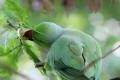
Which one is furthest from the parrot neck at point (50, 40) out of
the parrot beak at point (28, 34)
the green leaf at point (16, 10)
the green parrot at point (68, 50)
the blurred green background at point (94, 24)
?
the blurred green background at point (94, 24)

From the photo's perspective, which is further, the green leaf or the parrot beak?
the parrot beak

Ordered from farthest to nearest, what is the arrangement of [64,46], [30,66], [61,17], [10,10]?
[61,17] < [30,66] < [64,46] < [10,10]

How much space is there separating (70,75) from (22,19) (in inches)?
22.9

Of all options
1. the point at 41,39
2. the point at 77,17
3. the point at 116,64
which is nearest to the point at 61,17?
the point at 77,17

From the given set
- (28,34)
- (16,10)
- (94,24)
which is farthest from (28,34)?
(94,24)

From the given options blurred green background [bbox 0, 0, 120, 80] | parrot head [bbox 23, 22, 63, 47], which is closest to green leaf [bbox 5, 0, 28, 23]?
parrot head [bbox 23, 22, 63, 47]

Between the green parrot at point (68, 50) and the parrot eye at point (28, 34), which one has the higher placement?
the parrot eye at point (28, 34)

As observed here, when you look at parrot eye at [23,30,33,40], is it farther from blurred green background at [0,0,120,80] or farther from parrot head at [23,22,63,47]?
blurred green background at [0,0,120,80]

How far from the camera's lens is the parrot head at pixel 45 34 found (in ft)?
7.32

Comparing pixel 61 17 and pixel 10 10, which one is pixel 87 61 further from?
pixel 61 17

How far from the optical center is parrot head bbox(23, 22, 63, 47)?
7.32 ft

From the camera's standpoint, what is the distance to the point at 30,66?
486cm

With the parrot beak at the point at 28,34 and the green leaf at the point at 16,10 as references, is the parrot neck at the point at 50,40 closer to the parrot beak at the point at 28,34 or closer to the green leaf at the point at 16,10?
the parrot beak at the point at 28,34

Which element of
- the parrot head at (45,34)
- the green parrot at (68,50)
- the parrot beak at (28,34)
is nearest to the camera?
the parrot beak at (28,34)
